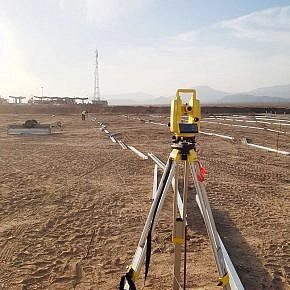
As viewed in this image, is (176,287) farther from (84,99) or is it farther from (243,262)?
(84,99)

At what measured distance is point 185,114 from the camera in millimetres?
2785

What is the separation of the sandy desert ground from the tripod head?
5.59ft

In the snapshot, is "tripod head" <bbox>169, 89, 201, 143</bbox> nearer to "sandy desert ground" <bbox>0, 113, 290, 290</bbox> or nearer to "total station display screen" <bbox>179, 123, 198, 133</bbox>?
"total station display screen" <bbox>179, 123, 198, 133</bbox>

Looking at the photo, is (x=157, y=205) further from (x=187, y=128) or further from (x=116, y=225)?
(x=116, y=225)

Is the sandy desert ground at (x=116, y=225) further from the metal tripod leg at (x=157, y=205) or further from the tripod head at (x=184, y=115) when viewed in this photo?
the tripod head at (x=184, y=115)

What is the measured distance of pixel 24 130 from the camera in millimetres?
19344

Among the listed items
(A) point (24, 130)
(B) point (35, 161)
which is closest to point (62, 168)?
(B) point (35, 161)

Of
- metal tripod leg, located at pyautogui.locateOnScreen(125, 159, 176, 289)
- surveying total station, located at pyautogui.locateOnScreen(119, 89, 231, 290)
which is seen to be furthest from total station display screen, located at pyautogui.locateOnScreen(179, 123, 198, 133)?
metal tripod leg, located at pyautogui.locateOnScreen(125, 159, 176, 289)

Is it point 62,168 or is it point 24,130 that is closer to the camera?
point 62,168

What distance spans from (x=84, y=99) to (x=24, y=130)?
6697 centimetres

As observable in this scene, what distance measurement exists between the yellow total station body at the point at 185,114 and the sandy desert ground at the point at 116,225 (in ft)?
5.69

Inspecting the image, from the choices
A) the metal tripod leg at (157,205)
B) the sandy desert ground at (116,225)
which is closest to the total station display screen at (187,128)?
the metal tripod leg at (157,205)

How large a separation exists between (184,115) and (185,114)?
15 millimetres

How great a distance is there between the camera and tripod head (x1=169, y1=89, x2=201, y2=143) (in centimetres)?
270
